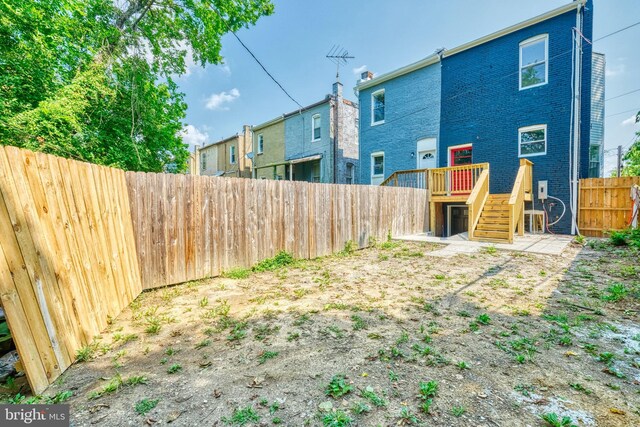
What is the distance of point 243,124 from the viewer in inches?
822

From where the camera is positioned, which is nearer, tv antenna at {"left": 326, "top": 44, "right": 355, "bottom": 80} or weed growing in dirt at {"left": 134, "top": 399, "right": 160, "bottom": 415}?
weed growing in dirt at {"left": 134, "top": 399, "right": 160, "bottom": 415}

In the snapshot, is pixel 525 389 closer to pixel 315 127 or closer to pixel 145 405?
pixel 145 405

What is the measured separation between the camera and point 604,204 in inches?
356

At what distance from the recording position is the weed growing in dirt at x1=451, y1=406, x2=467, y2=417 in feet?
5.94

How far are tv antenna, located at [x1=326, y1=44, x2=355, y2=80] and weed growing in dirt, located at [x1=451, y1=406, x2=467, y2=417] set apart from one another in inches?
616

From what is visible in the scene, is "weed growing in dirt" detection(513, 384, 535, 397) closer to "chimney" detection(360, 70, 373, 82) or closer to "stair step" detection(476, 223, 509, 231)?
"stair step" detection(476, 223, 509, 231)

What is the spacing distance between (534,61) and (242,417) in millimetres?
13808

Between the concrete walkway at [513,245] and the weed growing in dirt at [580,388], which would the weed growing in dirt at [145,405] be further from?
the concrete walkway at [513,245]

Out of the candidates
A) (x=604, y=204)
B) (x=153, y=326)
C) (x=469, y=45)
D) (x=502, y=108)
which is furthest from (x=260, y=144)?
(x=153, y=326)

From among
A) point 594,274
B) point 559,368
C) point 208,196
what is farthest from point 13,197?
point 594,274

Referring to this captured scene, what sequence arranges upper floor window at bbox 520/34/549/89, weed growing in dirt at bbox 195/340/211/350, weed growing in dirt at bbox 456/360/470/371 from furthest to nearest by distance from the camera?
upper floor window at bbox 520/34/549/89 → weed growing in dirt at bbox 195/340/211/350 → weed growing in dirt at bbox 456/360/470/371

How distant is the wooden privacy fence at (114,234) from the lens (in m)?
2.10

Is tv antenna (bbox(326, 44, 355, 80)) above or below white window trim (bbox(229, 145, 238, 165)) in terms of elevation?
above

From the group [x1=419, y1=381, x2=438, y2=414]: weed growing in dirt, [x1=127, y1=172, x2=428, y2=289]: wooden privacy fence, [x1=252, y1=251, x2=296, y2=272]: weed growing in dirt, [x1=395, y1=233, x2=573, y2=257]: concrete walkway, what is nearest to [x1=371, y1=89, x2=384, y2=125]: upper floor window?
[x1=127, y1=172, x2=428, y2=289]: wooden privacy fence
